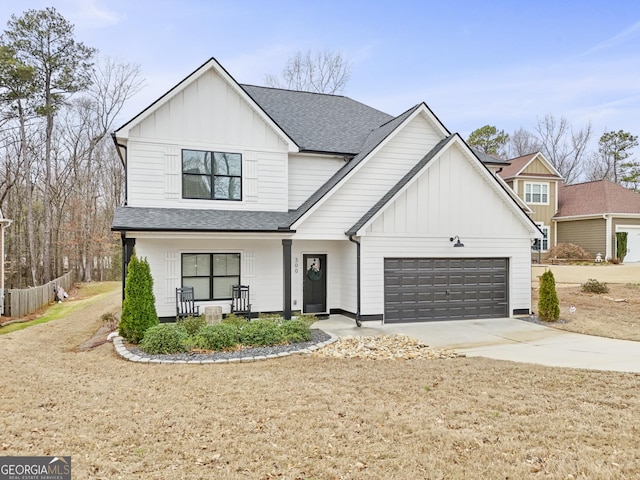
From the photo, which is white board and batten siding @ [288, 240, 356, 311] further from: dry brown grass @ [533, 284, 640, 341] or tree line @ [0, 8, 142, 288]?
tree line @ [0, 8, 142, 288]

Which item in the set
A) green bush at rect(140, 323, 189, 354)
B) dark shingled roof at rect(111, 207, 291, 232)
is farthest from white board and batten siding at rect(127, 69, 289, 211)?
green bush at rect(140, 323, 189, 354)

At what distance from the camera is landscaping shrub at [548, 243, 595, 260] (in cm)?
2862

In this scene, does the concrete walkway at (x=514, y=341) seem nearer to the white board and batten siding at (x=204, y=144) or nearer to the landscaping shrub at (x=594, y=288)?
the white board and batten siding at (x=204, y=144)

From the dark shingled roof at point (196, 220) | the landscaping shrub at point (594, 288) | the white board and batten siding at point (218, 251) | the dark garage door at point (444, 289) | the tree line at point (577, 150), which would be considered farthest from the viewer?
the tree line at point (577, 150)

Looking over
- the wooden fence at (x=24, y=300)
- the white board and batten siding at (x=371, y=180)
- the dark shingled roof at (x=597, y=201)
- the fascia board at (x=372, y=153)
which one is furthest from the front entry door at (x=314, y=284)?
the dark shingled roof at (x=597, y=201)

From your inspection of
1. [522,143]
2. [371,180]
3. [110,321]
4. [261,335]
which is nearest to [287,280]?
[261,335]

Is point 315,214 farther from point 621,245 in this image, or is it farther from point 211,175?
point 621,245

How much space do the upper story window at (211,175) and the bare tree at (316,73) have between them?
1992 centimetres

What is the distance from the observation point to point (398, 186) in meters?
13.2

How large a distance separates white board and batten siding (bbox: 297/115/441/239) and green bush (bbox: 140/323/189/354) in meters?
4.47

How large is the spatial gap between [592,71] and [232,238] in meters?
25.9

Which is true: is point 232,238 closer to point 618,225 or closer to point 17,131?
point 17,131

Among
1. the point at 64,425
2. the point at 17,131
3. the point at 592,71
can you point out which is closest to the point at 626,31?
the point at 592,71

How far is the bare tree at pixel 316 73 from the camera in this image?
31.4 meters
